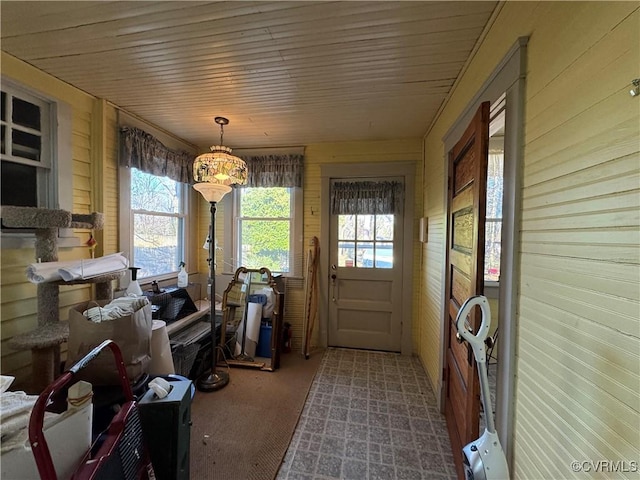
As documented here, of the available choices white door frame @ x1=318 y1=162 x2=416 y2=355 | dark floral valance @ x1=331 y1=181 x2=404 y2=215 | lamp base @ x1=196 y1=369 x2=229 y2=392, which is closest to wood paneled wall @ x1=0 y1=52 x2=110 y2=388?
lamp base @ x1=196 y1=369 x2=229 y2=392

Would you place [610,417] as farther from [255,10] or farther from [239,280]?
[239,280]

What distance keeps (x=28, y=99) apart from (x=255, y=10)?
176cm

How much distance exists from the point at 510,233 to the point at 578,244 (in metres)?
0.34

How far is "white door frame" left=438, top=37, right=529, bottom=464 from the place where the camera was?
3.55ft

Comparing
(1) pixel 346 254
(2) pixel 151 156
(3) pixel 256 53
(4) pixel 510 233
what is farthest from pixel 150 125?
(4) pixel 510 233

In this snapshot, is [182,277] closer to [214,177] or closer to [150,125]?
[214,177]

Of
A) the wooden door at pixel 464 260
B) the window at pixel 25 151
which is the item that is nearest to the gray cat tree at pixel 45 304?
the window at pixel 25 151

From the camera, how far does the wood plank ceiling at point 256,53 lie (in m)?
1.33

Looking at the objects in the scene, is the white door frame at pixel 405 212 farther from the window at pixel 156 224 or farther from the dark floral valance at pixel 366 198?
the window at pixel 156 224

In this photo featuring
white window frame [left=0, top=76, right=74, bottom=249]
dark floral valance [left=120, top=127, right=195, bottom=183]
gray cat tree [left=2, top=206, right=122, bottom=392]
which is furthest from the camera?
dark floral valance [left=120, top=127, right=195, bottom=183]

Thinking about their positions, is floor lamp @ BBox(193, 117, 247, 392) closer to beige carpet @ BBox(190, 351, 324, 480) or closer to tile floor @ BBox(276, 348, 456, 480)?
beige carpet @ BBox(190, 351, 324, 480)

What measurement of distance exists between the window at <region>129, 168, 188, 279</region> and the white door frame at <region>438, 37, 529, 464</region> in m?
2.92

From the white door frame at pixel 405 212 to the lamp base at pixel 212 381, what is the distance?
1.33m

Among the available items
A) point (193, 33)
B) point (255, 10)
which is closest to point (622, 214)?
point (255, 10)
